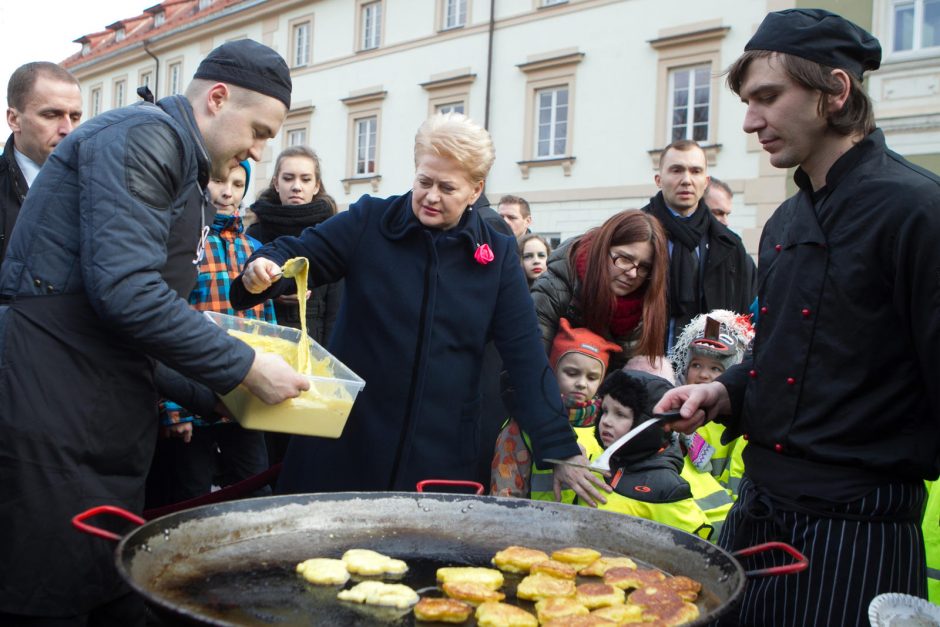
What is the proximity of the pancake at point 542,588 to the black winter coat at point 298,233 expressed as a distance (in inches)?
99.5

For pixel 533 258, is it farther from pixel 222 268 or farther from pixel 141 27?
pixel 141 27

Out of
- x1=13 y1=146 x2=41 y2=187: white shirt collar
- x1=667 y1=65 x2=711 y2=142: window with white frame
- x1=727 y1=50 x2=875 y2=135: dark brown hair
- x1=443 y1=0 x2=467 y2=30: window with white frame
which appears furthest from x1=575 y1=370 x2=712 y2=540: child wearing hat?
x1=443 y1=0 x2=467 y2=30: window with white frame

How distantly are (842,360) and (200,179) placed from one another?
5.50 ft

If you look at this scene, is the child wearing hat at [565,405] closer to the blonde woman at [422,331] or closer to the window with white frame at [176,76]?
the blonde woman at [422,331]

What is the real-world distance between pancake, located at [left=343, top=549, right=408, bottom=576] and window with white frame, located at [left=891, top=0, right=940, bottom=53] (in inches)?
525

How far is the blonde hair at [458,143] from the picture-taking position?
108 inches

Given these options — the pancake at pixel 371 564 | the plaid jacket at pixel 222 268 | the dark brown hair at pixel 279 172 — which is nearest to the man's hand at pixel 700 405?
the pancake at pixel 371 564

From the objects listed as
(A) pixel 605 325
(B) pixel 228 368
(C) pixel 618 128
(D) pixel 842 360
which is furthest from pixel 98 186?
(C) pixel 618 128

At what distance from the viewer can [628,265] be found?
145 inches

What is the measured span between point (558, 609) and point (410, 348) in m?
1.11

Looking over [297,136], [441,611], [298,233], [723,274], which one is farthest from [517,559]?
[297,136]

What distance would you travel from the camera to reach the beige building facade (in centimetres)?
1291

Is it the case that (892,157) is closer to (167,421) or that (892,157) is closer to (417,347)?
(417,347)

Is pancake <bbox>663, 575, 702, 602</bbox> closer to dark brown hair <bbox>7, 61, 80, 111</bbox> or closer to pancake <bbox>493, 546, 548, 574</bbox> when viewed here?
pancake <bbox>493, 546, 548, 574</bbox>
